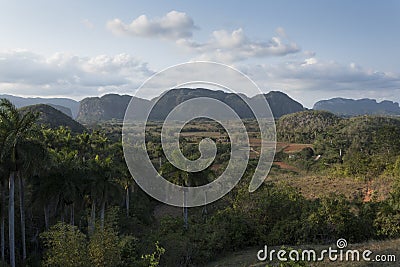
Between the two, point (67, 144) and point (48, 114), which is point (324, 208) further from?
point (48, 114)

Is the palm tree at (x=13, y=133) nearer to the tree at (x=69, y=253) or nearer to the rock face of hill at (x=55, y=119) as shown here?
the tree at (x=69, y=253)

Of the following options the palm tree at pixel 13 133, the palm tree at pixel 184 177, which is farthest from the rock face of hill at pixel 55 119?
the palm tree at pixel 13 133

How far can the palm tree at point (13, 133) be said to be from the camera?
1609 centimetres

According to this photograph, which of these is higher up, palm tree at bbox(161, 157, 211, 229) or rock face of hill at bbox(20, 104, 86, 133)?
rock face of hill at bbox(20, 104, 86, 133)

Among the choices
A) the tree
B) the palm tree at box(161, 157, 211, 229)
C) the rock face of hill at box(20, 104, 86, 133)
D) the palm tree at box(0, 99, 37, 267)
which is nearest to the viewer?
the tree

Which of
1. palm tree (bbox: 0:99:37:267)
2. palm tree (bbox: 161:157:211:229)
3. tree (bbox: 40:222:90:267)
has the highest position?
palm tree (bbox: 0:99:37:267)

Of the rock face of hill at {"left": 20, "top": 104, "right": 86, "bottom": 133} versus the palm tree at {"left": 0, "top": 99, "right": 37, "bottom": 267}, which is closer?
the palm tree at {"left": 0, "top": 99, "right": 37, "bottom": 267}

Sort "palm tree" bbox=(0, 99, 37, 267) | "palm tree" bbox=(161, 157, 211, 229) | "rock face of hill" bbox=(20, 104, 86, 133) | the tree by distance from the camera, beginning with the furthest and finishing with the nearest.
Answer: "rock face of hill" bbox=(20, 104, 86, 133)
"palm tree" bbox=(161, 157, 211, 229)
"palm tree" bbox=(0, 99, 37, 267)
the tree

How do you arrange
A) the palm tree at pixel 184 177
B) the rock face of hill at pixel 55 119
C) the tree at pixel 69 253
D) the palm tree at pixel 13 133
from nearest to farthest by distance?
the tree at pixel 69 253, the palm tree at pixel 13 133, the palm tree at pixel 184 177, the rock face of hill at pixel 55 119

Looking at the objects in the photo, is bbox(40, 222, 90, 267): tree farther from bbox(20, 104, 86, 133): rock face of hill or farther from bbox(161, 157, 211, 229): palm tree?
bbox(20, 104, 86, 133): rock face of hill

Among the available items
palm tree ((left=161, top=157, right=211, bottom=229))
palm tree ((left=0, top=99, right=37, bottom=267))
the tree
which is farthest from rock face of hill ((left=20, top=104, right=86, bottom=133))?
the tree

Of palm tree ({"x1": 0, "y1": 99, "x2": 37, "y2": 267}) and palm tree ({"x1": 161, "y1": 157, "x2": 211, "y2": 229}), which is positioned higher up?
palm tree ({"x1": 0, "y1": 99, "x2": 37, "y2": 267})

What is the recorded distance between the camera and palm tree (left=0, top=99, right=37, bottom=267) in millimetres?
16094

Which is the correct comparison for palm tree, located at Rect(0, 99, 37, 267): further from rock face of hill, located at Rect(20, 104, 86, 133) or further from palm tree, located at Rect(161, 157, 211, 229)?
rock face of hill, located at Rect(20, 104, 86, 133)
